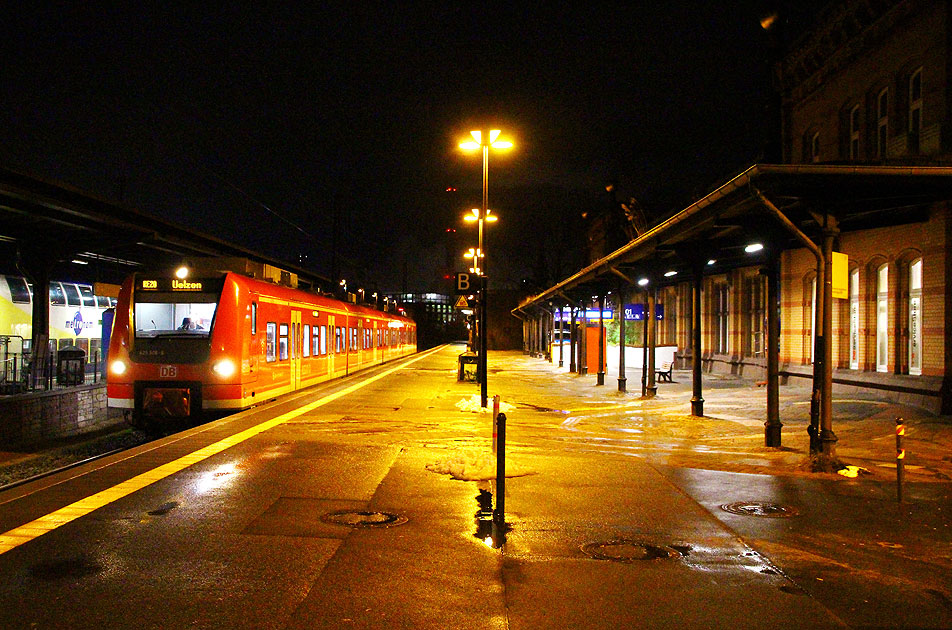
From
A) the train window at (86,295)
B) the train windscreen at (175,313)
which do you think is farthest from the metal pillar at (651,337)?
the train window at (86,295)

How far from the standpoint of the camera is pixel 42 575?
517 centimetres

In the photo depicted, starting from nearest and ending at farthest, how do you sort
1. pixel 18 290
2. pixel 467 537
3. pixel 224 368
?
pixel 467 537 → pixel 224 368 → pixel 18 290

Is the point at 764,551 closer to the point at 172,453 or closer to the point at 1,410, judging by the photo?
the point at 172,453

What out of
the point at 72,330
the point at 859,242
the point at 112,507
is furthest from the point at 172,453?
the point at 72,330

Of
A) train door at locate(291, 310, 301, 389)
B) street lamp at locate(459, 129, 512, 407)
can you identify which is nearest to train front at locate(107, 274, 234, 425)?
train door at locate(291, 310, 301, 389)

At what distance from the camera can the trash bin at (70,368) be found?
20125 millimetres

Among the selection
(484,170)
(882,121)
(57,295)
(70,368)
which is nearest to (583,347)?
(484,170)

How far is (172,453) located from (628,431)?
26.8 feet

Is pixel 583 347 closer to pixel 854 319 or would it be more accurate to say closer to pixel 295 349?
pixel 854 319

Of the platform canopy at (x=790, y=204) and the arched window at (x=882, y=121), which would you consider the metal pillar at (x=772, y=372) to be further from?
the arched window at (x=882, y=121)

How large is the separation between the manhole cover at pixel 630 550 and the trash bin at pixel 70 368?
723 inches

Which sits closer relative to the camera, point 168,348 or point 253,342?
point 168,348

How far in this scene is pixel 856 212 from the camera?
10938mm

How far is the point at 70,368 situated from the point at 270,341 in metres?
9.10
